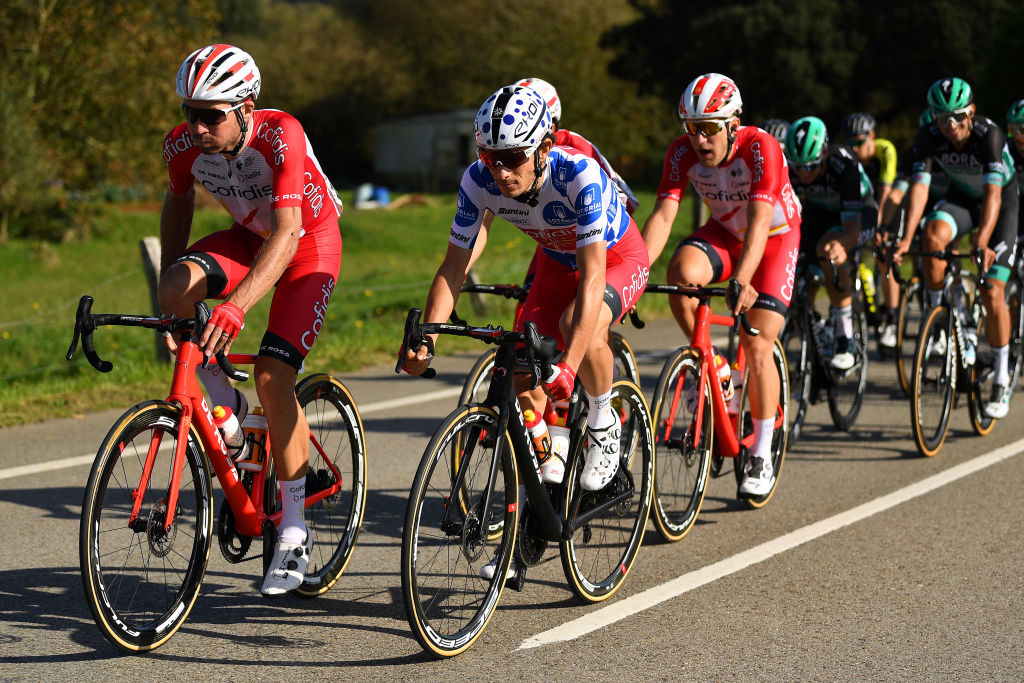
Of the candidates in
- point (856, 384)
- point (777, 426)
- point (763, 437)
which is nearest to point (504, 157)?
point (763, 437)

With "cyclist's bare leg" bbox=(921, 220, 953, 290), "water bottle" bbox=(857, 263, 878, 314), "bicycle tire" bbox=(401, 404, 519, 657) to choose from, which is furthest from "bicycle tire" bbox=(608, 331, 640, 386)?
"water bottle" bbox=(857, 263, 878, 314)

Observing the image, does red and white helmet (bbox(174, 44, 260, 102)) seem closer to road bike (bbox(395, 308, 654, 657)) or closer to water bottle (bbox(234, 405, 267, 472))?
road bike (bbox(395, 308, 654, 657))

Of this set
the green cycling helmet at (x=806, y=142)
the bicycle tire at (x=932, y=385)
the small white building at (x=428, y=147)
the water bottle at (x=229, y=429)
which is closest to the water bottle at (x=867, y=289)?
the green cycling helmet at (x=806, y=142)

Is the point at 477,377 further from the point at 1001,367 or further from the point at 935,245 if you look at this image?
the point at 1001,367

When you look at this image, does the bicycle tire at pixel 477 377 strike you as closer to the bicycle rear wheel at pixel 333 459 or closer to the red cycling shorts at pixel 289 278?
the bicycle rear wheel at pixel 333 459

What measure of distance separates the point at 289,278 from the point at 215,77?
88 centimetres

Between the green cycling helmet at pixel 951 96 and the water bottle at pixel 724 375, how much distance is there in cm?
315

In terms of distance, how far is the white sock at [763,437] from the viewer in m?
6.64

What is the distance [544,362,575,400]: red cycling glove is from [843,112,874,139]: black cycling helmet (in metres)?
7.18

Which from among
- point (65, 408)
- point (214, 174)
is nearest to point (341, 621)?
point (214, 174)

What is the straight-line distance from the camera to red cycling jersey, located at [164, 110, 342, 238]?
15.9 feet

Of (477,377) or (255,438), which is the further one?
(477,377)

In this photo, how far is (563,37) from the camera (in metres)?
71.2

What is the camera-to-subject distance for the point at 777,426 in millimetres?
6914
